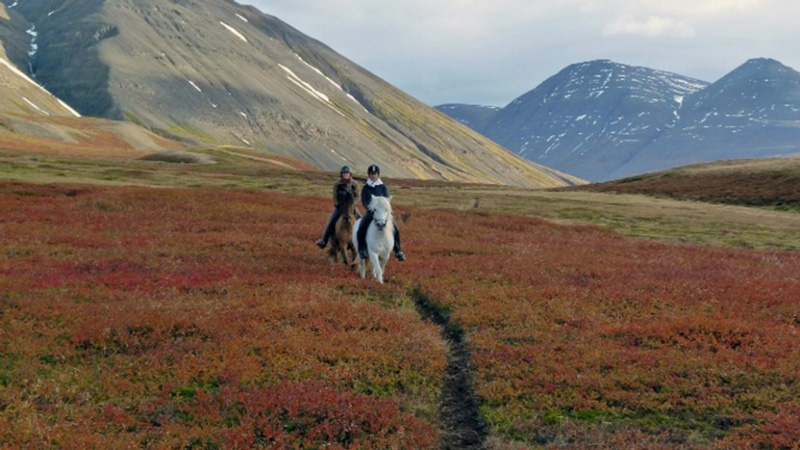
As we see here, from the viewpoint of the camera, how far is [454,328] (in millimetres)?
17188

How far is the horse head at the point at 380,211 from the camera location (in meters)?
20.8

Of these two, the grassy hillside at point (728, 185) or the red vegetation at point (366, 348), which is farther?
the grassy hillside at point (728, 185)

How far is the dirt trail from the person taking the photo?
430 inches

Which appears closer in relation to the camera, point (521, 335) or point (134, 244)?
point (521, 335)

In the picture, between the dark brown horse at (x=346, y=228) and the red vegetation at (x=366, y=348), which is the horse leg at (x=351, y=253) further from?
the red vegetation at (x=366, y=348)

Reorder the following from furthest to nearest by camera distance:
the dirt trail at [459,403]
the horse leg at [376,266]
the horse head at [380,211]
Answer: the horse leg at [376,266] < the horse head at [380,211] < the dirt trail at [459,403]

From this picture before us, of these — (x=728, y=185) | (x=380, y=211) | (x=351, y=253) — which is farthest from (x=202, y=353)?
(x=728, y=185)

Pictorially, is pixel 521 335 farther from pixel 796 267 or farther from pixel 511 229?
pixel 511 229

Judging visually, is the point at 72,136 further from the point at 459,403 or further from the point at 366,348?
the point at 459,403

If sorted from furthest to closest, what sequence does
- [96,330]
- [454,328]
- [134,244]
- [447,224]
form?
1. [447,224]
2. [134,244]
3. [454,328]
4. [96,330]

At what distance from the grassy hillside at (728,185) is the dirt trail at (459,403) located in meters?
60.7

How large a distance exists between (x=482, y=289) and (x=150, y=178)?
197 ft

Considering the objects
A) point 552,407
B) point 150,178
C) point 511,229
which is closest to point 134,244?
point 552,407

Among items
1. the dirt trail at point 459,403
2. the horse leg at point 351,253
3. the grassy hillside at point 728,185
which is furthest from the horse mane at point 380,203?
the grassy hillside at point 728,185
